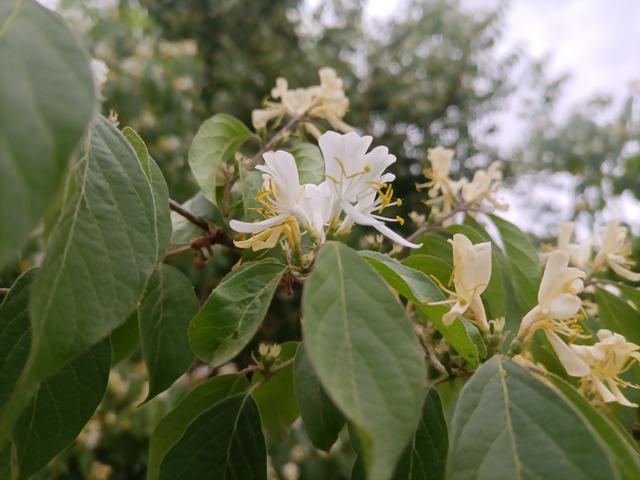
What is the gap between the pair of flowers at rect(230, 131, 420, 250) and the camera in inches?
24.5

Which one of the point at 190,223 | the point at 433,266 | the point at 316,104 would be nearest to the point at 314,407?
the point at 433,266

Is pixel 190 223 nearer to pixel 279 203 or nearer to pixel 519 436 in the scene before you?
pixel 279 203

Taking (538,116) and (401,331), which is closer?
(401,331)

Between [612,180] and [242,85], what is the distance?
2.82 meters

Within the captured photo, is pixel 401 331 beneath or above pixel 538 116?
above

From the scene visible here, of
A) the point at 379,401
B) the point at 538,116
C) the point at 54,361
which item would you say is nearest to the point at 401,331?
the point at 379,401

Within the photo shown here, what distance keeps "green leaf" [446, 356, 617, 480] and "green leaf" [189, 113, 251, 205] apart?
446 millimetres

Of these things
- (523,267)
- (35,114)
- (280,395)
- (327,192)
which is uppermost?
(35,114)

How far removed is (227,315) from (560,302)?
33cm

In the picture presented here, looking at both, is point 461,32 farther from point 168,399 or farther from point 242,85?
point 168,399

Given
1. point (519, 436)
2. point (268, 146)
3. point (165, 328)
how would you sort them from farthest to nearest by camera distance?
1. point (268, 146)
2. point (165, 328)
3. point (519, 436)

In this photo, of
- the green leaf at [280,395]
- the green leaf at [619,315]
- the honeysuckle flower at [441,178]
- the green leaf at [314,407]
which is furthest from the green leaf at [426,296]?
the honeysuckle flower at [441,178]

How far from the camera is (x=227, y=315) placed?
0.56 metres

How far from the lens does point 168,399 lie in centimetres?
243
